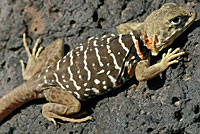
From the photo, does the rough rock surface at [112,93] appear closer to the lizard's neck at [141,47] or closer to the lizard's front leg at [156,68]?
the lizard's front leg at [156,68]

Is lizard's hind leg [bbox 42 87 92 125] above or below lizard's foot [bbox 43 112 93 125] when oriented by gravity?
above

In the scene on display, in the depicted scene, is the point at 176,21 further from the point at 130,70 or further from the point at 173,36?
the point at 130,70

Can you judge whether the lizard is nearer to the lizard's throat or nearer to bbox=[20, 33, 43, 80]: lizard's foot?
the lizard's throat

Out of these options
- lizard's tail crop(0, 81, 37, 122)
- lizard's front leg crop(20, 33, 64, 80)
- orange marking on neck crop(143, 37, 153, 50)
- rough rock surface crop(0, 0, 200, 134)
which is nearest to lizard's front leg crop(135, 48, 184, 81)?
rough rock surface crop(0, 0, 200, 134)

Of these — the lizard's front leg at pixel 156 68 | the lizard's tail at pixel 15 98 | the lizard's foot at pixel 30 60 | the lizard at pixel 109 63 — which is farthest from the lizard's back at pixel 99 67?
the lizard's foot at pixel 30 60

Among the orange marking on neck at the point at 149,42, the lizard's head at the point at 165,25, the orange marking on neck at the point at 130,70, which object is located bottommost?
the orange marking on neck at the point at 130,70

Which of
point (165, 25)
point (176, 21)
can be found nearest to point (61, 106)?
point (165, 25)

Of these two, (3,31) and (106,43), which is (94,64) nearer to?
(106,43)
